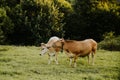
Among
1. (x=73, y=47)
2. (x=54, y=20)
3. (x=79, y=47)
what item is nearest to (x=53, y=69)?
(x=73, y=47)

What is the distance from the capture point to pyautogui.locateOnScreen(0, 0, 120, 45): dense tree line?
49.6 metres

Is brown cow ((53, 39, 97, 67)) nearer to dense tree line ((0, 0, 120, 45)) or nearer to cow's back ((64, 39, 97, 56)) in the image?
cow's back ((64, 39, 97, 56))

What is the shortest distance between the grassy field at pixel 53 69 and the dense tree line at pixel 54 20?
22.9 m

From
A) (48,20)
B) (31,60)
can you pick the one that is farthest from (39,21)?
(31,60)

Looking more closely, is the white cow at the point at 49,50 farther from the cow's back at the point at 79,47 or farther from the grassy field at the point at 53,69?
the cow's back at the point at 79,47

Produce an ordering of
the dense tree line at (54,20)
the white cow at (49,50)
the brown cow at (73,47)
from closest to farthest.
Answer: the brown cow at (73,47) < the white cow at (49,50) < the dense tree line at (54,20)

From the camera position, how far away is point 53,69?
20953 mm

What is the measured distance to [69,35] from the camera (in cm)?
5397

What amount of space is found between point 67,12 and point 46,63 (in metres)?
31.5

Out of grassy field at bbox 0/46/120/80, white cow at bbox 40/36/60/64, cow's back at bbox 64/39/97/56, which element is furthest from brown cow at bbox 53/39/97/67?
grassy field at bbox 0/46/120/80

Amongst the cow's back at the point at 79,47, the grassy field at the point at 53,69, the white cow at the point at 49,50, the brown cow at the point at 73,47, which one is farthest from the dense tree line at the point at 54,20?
the brown cow at the point at 73,47

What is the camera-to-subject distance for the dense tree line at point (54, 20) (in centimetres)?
4959

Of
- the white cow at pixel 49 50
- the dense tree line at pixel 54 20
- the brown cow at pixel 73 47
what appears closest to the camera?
the brown cow at pixel 73 47

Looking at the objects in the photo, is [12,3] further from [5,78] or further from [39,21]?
[5,78]
